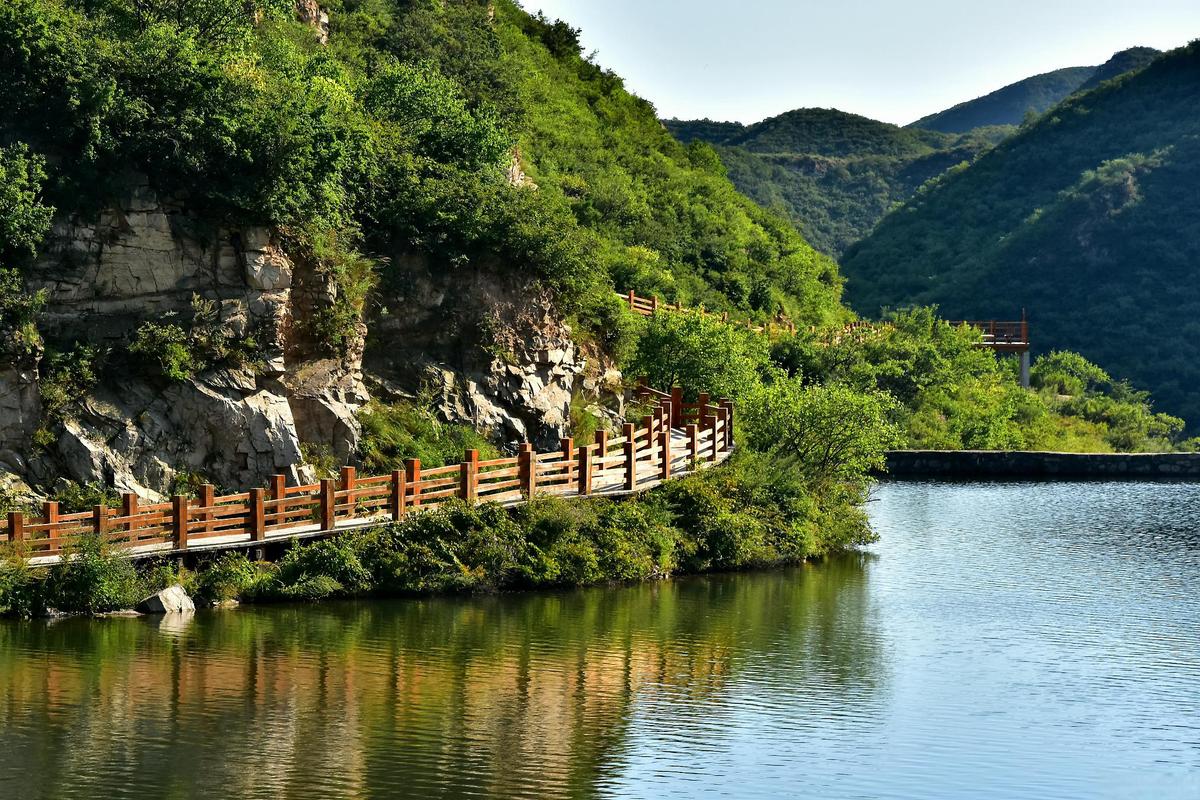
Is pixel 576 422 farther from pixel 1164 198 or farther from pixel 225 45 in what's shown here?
pixel 1164 198

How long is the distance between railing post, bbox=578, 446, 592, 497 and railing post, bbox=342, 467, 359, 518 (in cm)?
532

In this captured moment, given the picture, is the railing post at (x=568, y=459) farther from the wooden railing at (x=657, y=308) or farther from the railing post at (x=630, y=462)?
the wooden railing at (x=657, y=308)

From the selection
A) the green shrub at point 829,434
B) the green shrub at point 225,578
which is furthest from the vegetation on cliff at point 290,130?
the green shrub at point 225,578

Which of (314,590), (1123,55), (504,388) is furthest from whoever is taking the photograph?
(1123,55)

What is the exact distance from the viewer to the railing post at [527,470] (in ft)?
116

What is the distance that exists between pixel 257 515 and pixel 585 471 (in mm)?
7745

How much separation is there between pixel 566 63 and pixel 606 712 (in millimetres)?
73312

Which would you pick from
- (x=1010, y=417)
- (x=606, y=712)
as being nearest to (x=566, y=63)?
(x=1010, y=417)

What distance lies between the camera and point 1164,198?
12288 cm

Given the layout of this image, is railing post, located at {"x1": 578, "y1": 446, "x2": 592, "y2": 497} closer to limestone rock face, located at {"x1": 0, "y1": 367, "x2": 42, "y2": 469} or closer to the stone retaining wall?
limestone rock face, located at {"x1": 0, "y1": 367, "x2": 42, "y2": 469}

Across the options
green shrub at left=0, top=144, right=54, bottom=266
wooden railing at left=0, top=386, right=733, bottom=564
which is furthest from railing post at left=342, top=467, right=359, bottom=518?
green shrub at left=0, top=144, right=54, bottom=266

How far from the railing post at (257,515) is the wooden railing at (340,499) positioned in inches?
0.7

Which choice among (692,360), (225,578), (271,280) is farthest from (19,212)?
(692,360)

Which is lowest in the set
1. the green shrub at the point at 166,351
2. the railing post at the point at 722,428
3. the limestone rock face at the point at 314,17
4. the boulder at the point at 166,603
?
the boulder at the point at 166,603
